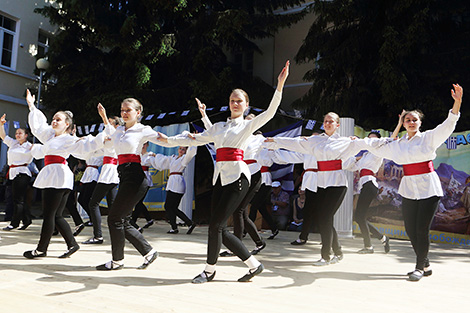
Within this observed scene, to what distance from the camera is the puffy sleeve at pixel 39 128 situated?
499cm

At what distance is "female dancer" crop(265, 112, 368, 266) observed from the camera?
4.86 metres

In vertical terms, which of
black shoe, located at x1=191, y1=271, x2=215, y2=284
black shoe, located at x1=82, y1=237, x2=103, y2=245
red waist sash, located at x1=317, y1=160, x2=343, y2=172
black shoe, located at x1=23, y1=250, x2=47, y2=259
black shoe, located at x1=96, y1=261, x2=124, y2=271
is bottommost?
black shoe, located at x1=82, y1=237, x2=103, y2=245

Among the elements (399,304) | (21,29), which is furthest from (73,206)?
(21,29)

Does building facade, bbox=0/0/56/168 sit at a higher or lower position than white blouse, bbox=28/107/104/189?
higher

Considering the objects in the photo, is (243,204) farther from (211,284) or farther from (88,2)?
(88,2)

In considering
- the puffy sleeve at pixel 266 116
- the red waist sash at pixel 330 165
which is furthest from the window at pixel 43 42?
the puffy sleeve at pixel 266 116

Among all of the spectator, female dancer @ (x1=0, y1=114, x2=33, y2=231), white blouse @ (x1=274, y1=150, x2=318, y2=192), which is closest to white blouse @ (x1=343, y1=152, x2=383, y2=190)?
white blouse @ (x1=274, y1=150, x2=318, y2=192)

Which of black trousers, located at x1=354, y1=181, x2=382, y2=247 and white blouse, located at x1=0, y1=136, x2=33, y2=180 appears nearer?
black trousers, located at x1=354, y1=181, x2=382, y2=247

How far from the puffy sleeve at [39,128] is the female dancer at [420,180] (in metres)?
3.80

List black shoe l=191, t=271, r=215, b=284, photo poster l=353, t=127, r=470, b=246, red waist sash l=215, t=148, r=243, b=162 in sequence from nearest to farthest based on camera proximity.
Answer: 1. black shoe l=191, t=271, r=215, b=284
2. red waist sash l=215, t=148, r=243, b=162
3. photo poster l=353, t=127, r=470, b=246

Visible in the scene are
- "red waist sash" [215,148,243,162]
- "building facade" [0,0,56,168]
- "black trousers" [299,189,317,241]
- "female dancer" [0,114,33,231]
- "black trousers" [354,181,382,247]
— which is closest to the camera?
"red waist sash" [215,148,243,162]

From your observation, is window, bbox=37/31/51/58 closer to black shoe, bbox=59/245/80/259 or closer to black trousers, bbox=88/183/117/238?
black trousers, bbox=88/183/117/238

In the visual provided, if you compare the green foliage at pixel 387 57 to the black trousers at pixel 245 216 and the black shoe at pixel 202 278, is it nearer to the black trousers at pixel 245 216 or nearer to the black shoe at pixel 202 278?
the black trousers at pixel 245 216

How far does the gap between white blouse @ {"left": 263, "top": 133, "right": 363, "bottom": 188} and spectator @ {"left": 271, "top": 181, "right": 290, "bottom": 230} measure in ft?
14.0
